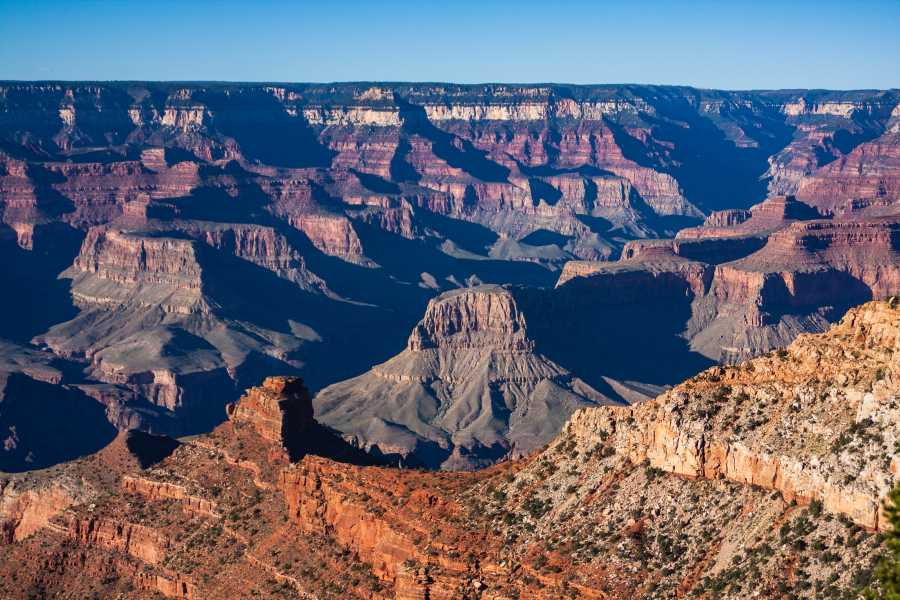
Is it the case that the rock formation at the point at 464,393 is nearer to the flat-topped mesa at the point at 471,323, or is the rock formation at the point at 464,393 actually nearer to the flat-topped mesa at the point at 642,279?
the flat-topped mesa at the point at 471,323

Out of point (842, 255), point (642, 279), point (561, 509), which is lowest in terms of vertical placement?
point (561, 509)

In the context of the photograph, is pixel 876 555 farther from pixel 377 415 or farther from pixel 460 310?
pixel 460 310

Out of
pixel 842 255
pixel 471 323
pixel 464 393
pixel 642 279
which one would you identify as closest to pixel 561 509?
pixel 464 393

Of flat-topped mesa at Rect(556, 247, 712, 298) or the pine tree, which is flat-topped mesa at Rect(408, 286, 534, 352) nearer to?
flat-topped mesa at Rect(556, 247, 712, 298)

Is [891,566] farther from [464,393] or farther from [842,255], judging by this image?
[842,255]

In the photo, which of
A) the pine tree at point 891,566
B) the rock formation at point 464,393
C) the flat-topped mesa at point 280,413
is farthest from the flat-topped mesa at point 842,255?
the pine tree at point 891,566

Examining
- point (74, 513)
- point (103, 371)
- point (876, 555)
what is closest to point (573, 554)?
point (876, 555)

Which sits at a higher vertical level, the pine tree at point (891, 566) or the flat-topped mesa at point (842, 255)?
the flat-topped mesa at point (842, 255)
